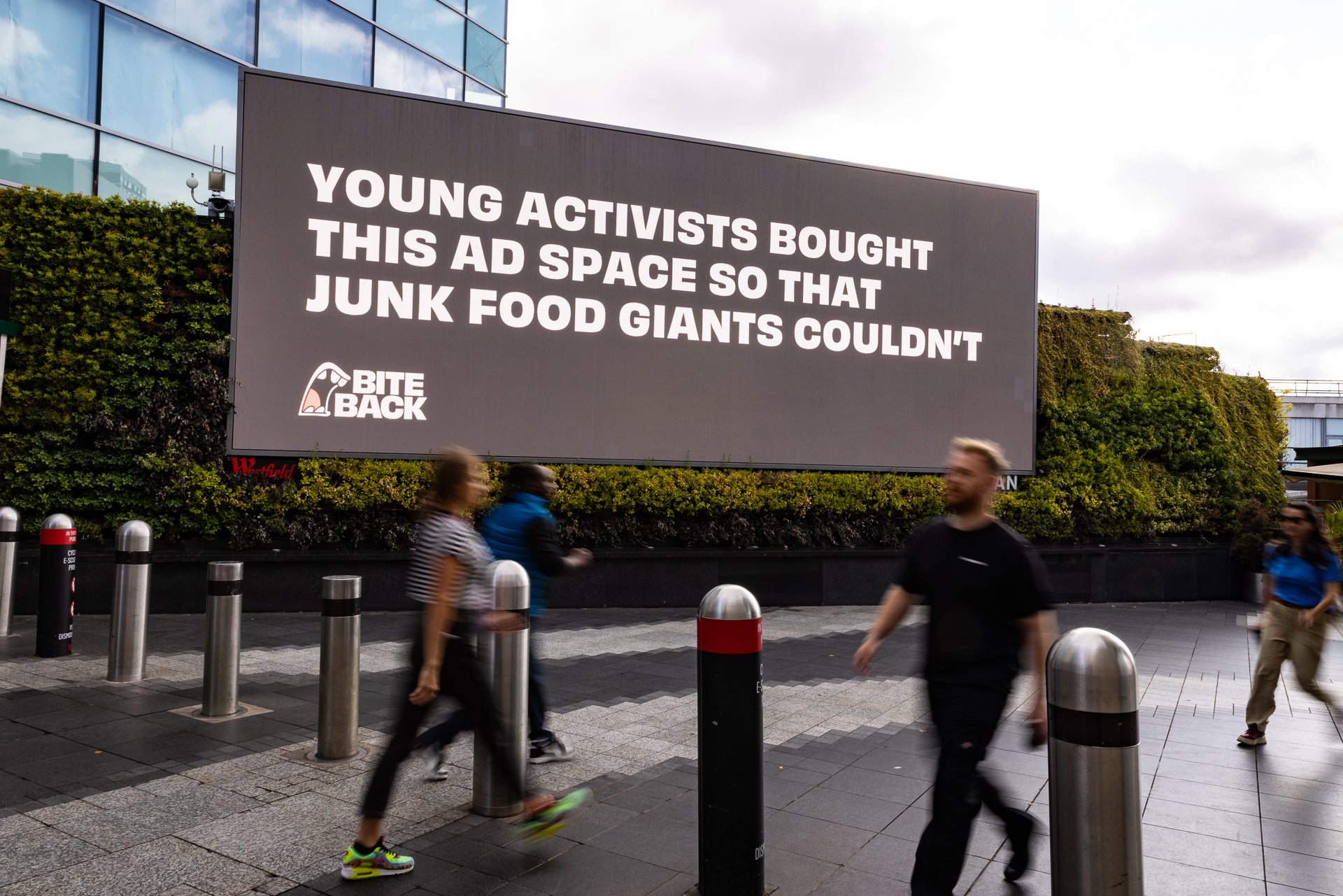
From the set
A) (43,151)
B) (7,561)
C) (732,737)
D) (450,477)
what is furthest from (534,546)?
(43,151)

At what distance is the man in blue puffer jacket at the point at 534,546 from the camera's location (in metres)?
5.09

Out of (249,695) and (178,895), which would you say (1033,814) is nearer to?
(178,895)

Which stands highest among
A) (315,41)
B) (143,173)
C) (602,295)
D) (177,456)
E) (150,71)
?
(315,41)

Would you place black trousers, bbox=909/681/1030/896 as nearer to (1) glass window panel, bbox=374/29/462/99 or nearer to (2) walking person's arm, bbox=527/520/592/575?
(2) walking person's arm, bbox=527/520/592/575

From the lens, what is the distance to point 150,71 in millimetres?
15477

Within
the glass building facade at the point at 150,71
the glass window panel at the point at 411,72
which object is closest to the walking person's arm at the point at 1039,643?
the glass building facade at the point at 150,71

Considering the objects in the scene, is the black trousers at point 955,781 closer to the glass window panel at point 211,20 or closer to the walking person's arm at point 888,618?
the walking person's arm at point 888,618

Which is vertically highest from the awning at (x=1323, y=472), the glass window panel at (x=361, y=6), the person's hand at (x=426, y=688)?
the glass window panel at (x=361, y=6)

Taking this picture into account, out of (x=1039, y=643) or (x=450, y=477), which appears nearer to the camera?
(x=1039, y=643)

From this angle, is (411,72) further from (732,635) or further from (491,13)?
(732,635)

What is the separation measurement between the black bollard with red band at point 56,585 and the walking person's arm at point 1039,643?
750 cm

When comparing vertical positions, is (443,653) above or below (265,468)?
below

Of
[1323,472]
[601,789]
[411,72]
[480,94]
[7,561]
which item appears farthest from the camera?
[480,94]

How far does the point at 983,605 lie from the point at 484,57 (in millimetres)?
23041
